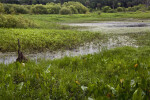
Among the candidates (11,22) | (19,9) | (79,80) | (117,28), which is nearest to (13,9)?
(19,9)

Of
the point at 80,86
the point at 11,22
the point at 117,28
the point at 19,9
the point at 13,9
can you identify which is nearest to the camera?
the point at 80,86

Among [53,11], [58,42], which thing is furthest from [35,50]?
[53,11]

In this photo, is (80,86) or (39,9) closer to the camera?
(80,86)

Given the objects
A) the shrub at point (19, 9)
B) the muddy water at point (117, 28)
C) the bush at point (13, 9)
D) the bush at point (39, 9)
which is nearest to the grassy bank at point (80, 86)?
the muddy water at point (117, 28)

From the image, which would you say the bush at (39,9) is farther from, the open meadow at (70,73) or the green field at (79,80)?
the green field at (79,80)

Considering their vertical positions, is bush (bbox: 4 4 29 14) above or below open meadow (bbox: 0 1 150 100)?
above

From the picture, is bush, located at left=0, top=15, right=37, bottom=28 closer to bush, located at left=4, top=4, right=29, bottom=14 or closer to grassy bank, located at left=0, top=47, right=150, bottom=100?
bush, located at left=4, top=4, right=29, bottom=14

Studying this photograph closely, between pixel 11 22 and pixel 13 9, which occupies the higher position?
pixel 13 9

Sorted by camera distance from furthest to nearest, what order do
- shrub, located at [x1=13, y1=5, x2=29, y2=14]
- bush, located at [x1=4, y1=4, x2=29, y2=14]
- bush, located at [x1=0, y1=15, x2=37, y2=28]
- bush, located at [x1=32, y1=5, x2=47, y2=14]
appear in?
1. bush, located at [x1=32, y1=5, x2=47, y2=14]
2. shrub, located at [x1=13, y1=5, x2=29, y2=14]
3. bush, located at [x1=4, y1=4, x2=29, y2=14]
4. bush, located at [x1=0, y1=15, x2=37, y2=28]

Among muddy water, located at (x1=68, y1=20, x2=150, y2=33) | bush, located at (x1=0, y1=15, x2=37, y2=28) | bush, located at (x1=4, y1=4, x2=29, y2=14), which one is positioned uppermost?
bush, located at (x1=4, y1=4, x2=29, y2=14)

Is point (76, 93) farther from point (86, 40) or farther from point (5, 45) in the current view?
point (86, 40)

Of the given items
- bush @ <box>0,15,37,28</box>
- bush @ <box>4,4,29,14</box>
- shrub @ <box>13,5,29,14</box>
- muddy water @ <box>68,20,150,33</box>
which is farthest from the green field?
shrub @ <box>13,5,29,14</box>

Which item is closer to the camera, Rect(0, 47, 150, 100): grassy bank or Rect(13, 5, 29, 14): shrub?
Rect(0, 47, 150, 100): grassy bank

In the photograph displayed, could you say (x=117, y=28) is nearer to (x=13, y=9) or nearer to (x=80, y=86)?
(x=80, y=86)
